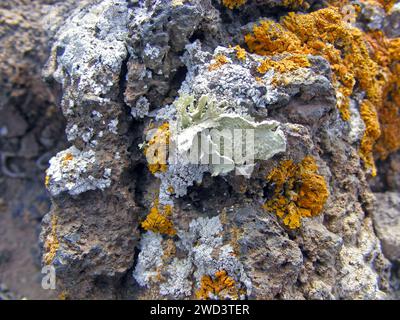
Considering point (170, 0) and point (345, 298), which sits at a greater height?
point (170, 0)

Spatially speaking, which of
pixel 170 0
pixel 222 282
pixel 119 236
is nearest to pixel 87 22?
pixel 170 0

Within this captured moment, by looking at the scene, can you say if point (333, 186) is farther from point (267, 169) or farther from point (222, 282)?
point (222, 282)

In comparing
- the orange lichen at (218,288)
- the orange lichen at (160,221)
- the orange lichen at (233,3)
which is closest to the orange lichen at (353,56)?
the orange lichen at (233,3)

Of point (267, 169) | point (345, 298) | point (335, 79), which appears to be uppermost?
point (335, 79)

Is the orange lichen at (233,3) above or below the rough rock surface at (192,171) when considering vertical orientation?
above

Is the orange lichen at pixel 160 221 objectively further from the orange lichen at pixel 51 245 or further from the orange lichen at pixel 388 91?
the orange lichen at pixel 388 91

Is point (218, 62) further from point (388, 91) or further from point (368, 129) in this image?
point (388, 91)
